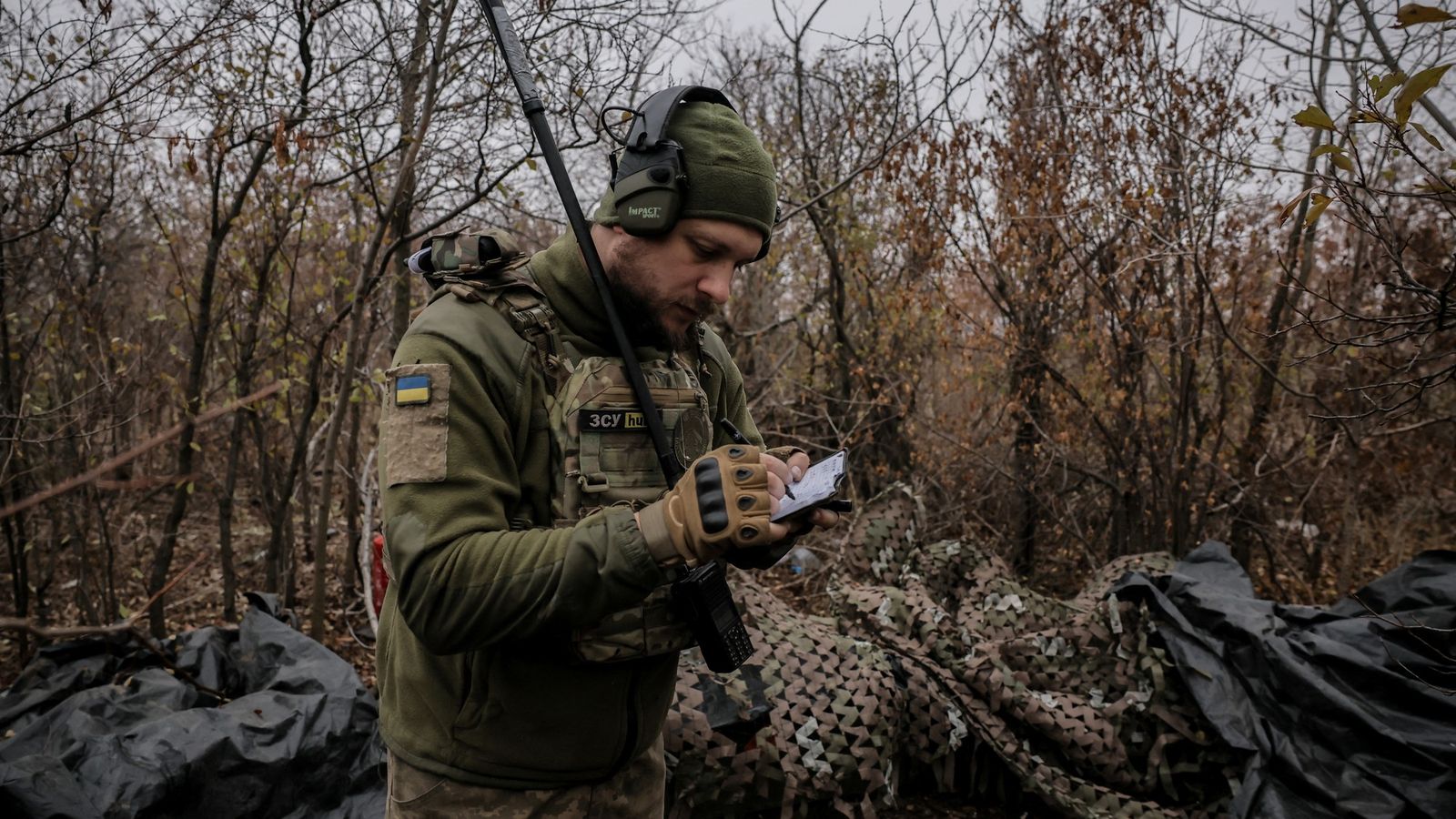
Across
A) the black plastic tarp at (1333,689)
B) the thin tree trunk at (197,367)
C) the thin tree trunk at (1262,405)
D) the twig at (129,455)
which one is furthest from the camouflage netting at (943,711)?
the thin tree trunk at (197,367)

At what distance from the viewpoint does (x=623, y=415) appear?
5.48 feet

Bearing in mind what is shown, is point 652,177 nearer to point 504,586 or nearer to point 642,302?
point 642,302

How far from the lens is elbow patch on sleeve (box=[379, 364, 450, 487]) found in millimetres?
1413

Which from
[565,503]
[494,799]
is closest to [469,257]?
[565,503]

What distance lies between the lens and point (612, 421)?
1647mm

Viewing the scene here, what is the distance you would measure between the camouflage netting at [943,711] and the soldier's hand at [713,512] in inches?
65.7

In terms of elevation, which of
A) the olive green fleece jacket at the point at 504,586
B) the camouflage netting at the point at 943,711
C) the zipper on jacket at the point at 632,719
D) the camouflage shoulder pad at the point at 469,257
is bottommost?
the camouflage netting at the point at 943,711

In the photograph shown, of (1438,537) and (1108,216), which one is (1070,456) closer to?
(1108,216)

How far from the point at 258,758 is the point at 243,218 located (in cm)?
311

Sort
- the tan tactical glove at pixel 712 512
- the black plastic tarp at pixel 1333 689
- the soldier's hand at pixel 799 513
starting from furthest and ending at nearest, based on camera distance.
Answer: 1. the black plastic tarp at pixel 1333 689
2. the soldier's hand at pixel 799 513
3. the tan tactical glove at pixel 712 512

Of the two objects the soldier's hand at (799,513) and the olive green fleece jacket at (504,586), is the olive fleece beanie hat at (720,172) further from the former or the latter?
the soldier's hand at (799,513)

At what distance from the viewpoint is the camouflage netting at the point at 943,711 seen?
2.94 meters

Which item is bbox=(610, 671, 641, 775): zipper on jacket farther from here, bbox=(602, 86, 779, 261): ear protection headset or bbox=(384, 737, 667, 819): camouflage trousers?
bbox=(602, 86, 779, 261): ear protection headset

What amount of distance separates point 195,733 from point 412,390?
6.80ft
